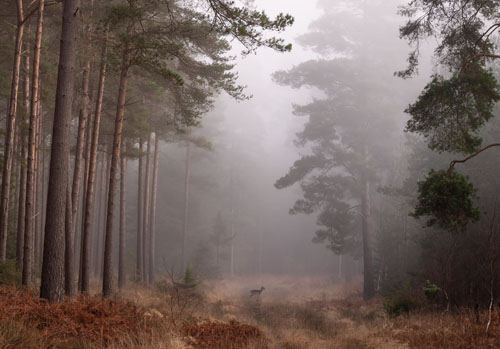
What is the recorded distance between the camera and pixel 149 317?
6.73m

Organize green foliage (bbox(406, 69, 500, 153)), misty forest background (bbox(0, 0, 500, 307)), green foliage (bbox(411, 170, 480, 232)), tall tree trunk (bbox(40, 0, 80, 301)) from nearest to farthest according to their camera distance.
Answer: green foliage (bbox(411, 170, 480, 232)) < tall tree trunk (bbox(40, 0, 80, 301)) < green foliage (bbox(406, 69, 500, 153)) < misty forest background (bbox(0, 0, 500, 307))

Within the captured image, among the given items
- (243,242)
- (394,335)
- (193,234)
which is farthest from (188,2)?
(243,242)

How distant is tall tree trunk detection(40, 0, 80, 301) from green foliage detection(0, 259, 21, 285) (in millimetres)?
3818

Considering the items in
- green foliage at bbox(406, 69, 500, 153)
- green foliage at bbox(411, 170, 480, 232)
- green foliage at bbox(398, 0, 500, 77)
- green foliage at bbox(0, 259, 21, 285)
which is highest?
green foliage at bbox(398, 0, 500, 77)

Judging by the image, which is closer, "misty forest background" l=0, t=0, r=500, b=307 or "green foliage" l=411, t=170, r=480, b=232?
"green foliage" l=411, t=170, r=480, b=232

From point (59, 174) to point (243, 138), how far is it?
142ft

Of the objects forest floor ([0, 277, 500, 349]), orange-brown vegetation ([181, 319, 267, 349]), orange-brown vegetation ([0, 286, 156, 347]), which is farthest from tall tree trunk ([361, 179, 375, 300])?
orange-brown vegetation ([0, 286, 156, 347])

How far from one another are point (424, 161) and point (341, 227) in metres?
6.09

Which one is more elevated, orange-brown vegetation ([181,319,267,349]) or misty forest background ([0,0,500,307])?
misty forest background ([0,0,500,307])

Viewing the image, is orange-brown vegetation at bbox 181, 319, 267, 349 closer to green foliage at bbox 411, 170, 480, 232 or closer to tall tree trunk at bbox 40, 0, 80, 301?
tall tree trunk at bbox 40, 0, 80, 301

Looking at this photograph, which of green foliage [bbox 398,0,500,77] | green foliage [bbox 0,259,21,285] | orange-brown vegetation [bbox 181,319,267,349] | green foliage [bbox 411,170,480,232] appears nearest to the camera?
orange-brown vegetation [bbox 181,319,267,349]

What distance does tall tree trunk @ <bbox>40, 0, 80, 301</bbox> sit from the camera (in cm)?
689

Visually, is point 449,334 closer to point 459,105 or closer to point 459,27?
point 459,105

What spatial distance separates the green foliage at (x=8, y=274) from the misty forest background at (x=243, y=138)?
1.68 ft
